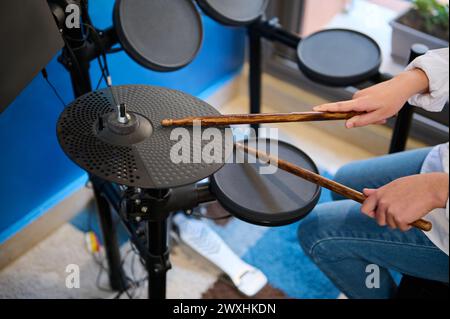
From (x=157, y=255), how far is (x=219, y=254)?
50 centimetres

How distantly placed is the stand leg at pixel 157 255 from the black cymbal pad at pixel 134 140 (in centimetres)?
19

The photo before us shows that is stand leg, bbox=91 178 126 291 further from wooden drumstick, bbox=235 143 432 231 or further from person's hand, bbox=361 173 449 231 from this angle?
person's hand, bbox=361 173 449 231

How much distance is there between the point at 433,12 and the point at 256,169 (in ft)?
3.62

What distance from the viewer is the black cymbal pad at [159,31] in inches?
46.7

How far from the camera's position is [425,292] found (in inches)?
49.2

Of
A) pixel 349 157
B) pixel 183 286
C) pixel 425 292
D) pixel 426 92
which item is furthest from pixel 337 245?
pixel 349 157

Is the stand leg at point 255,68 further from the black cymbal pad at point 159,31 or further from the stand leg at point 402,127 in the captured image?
the stand leg at point 402,127

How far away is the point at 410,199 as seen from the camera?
962 millimetres

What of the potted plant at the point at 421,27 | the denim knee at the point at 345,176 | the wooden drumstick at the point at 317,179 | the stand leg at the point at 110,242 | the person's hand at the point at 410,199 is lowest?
the stand leg at the point at 110,242

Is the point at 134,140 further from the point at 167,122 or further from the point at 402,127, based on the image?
the point at 402,127

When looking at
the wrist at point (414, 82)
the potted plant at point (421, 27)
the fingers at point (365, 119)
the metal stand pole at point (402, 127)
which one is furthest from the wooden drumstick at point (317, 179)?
the potted plant at point (421, 27)

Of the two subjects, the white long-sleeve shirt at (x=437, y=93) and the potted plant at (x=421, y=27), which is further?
the potted plant at (x=421, y=27)

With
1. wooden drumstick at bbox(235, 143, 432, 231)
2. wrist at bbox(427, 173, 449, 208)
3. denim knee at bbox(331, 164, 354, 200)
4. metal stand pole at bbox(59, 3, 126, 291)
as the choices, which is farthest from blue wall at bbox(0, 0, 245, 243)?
wrist at bbox(427, 173, 449, 208)
